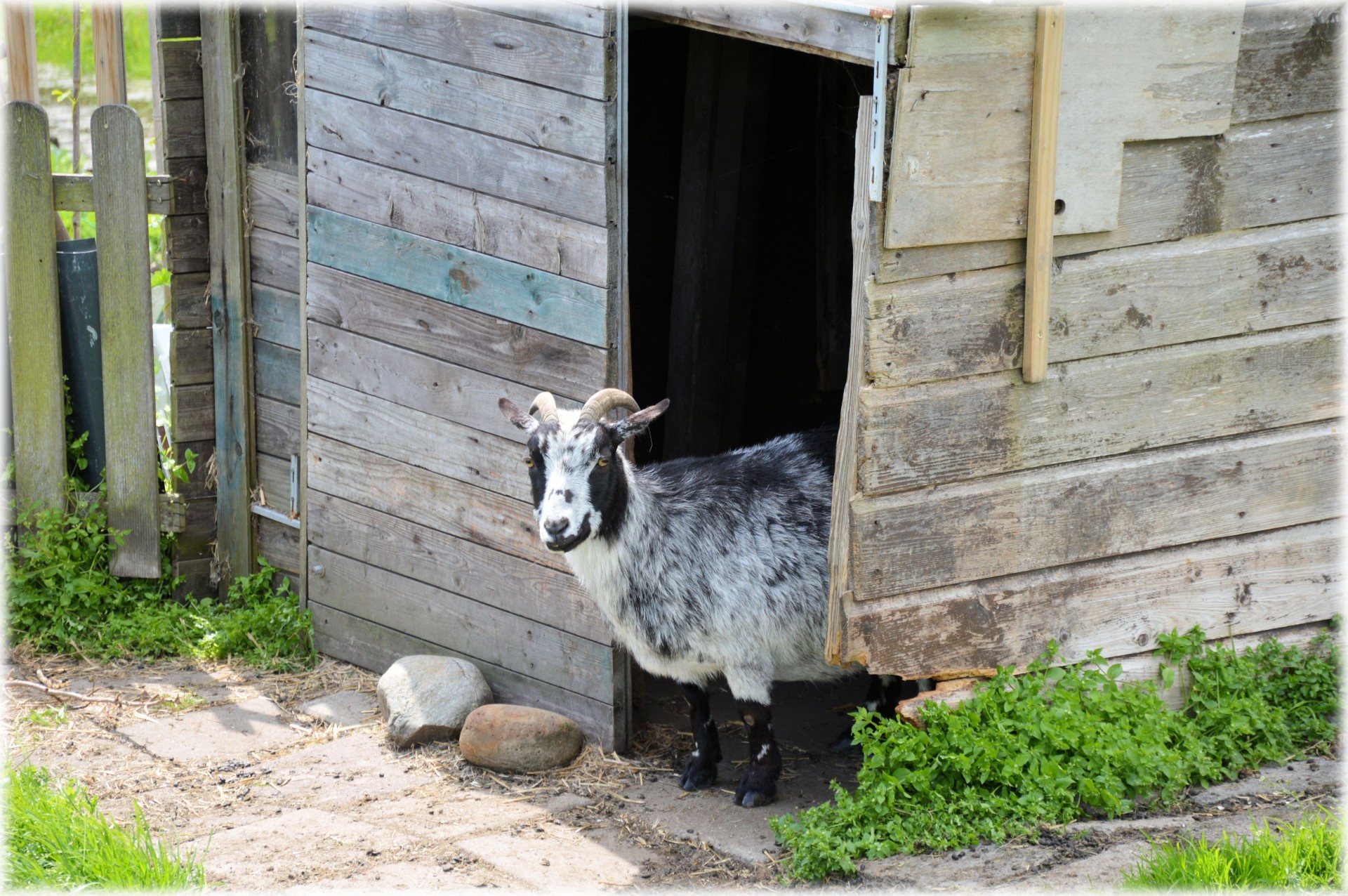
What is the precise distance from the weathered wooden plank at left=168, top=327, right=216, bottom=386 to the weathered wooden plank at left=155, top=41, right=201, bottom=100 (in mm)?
1200

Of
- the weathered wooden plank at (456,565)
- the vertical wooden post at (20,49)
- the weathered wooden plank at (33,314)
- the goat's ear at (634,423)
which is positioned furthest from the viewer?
the vertical wooden post at (20,49)

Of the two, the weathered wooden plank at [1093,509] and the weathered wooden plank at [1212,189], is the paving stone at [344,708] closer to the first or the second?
the weathered wooden plank at [1093,509]

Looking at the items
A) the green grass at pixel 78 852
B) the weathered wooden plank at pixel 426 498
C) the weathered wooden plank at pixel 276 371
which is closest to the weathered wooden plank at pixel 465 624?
the weathered wooden plank at pixel 426 498

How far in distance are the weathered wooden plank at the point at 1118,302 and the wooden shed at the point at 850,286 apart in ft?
0.04

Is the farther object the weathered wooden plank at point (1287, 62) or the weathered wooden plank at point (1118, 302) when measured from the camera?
the weathered wooden plank at point (1287, 62)

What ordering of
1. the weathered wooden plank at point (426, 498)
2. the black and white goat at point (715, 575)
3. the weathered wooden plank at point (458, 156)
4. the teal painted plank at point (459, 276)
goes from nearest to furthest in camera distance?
the black and white goat at point (715, 575)
the weathered wooden plank at point (458, 156)
the teal painted plank at point (459, 276)
the weathered wooden plank at point (426, 498)

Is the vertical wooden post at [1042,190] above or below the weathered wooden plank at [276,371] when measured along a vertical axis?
above

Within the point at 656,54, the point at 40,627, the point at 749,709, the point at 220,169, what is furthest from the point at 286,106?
the point at 749,709

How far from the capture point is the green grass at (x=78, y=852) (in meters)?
4.30

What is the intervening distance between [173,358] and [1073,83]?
480cm

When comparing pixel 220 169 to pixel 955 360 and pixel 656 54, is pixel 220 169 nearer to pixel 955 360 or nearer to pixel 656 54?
pixel 656 54

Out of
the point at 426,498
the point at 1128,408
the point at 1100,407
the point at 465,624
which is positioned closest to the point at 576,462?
the point at 426,498

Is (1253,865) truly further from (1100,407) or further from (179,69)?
(179,69)

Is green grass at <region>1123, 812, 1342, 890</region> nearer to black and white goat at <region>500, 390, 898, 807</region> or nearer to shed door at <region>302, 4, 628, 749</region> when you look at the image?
black and white goat at <region>500, 390, 898, 807</region>
